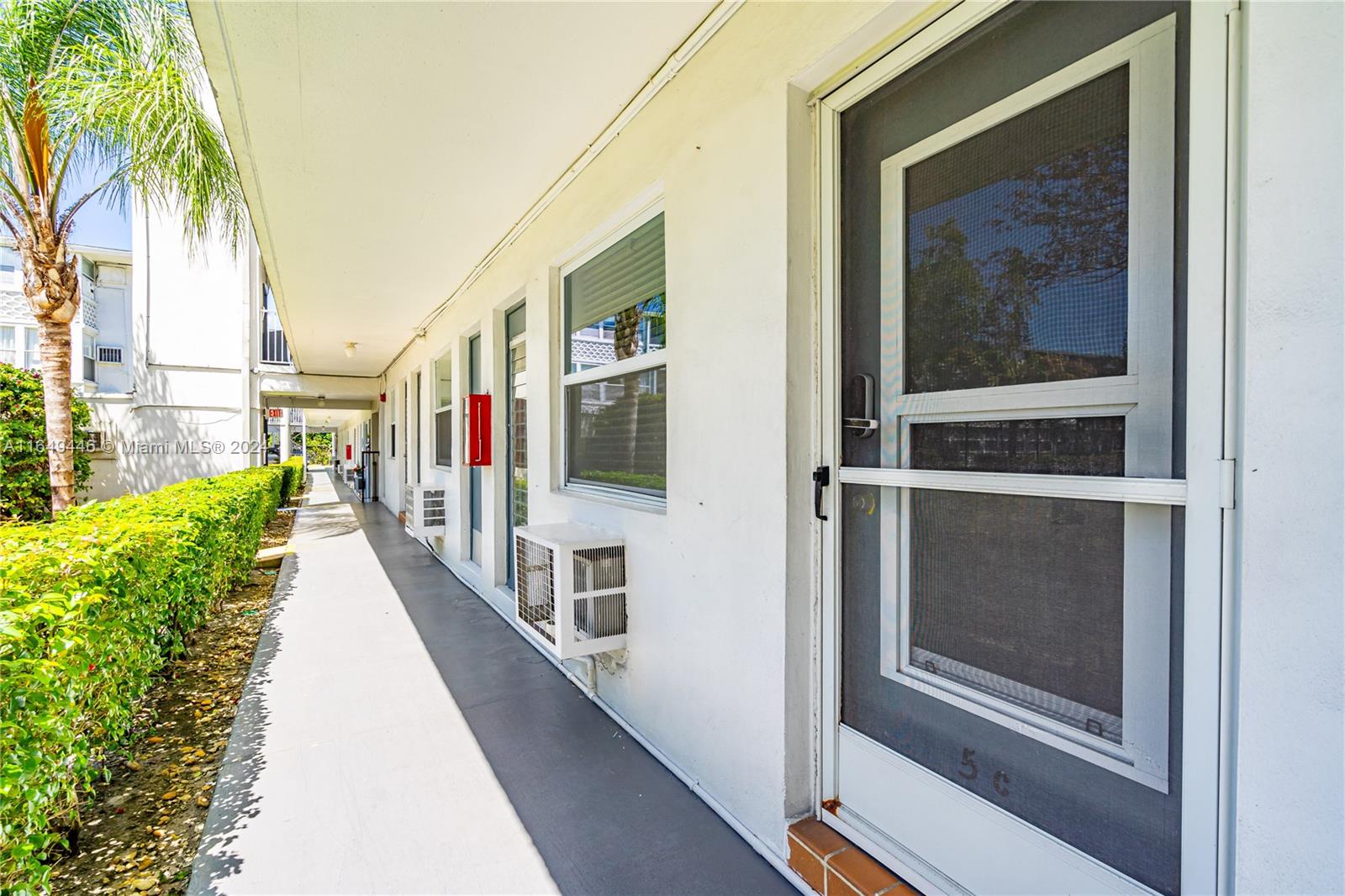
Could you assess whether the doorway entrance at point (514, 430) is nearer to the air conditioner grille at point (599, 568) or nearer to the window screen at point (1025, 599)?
the air conditioner grille at point (599, 568)

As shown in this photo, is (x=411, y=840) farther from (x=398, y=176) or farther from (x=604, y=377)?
(x=398, y=176)

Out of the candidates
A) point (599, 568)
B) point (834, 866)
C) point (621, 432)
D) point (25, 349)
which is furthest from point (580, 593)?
point (25, 349)

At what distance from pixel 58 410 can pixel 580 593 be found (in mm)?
8390

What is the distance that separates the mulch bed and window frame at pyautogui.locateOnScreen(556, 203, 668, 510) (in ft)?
6.90

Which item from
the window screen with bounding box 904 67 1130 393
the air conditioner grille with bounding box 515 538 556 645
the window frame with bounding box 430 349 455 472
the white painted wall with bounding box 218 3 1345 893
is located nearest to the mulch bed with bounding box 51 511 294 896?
the air conditioner grille with bounding box 515 538 556 645

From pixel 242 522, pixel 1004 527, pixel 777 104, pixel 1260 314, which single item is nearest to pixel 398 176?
pixel 777 104

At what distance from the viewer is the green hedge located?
1.59 meters

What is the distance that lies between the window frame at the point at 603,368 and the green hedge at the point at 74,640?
2032mm

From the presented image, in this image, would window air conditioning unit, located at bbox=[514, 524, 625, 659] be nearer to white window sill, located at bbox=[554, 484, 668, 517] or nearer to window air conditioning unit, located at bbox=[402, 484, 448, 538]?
white window sill, located at bbox=[554, 484, 668, 517]

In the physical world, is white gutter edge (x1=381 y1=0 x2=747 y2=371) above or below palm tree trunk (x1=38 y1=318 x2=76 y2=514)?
above

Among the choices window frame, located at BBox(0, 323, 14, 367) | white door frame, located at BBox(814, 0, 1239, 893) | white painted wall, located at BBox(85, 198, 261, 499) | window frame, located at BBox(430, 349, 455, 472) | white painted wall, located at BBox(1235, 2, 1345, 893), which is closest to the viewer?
white painted wall, located at BBox(1235, 2, 1345, 893)

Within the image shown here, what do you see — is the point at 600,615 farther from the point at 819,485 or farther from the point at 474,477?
the point at 474,477

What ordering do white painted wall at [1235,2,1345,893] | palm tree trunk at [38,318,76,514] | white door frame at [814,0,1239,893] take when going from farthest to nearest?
1. palm tree trunk at [38,318,76,514]
2. white door frame at [814,0,1239,893]
3. white painted wall at [1235,2,1345,893]

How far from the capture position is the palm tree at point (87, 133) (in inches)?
211
